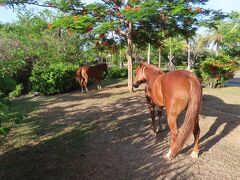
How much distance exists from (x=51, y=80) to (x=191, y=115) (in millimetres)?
10879

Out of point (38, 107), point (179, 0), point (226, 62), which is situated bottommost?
point (38, 107)

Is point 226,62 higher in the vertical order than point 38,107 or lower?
higher

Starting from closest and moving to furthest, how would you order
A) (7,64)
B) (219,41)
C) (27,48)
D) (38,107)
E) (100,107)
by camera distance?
(7,64) → (100,107) → (38,107) → (27,48) → (219,41)

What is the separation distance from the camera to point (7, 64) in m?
4.64

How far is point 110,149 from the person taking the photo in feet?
19.9

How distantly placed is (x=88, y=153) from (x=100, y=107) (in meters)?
4.85

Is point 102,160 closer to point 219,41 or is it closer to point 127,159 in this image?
point 127,159

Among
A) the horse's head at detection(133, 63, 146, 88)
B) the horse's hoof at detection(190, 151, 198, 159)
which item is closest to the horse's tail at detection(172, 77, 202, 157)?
the horse's hoof at detection(190, 151, 198, 159)

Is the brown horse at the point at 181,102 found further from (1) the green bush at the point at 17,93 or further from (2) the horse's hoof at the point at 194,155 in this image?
(1) the green bush at the point at 17,93

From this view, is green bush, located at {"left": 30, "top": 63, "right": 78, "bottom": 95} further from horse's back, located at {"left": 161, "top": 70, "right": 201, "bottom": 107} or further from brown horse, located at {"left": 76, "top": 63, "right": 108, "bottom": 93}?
horse's back, located at {"left": 161, "top": 70, "right": 201, "bottom": 107}

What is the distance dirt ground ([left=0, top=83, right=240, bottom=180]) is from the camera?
4.95m

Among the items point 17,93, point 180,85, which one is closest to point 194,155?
point 180,85

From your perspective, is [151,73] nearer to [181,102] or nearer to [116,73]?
[181,102]

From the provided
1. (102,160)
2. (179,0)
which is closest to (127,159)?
(102,160)
